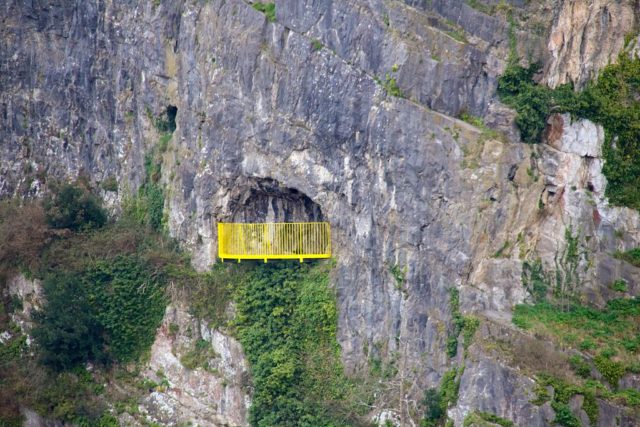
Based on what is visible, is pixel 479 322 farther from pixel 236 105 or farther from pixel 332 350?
pixel 236 105

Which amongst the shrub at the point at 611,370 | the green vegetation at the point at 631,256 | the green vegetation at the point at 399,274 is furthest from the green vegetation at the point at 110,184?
the shrub at the point at 611,370

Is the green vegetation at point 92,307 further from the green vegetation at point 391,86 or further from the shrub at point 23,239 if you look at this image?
the green vegetation at point 391,86

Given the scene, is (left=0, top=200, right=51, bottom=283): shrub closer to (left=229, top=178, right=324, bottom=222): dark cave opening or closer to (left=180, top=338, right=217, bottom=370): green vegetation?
(left=180, top=338, right=217, bottom=370): green vegetation

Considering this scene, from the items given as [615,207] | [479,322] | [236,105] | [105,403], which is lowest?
[105,403]

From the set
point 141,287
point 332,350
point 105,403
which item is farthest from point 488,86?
point 105,403

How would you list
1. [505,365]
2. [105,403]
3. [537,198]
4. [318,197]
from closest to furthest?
1. [505,365]
2. [537,198]
3. [318,197]
4. [105,403]

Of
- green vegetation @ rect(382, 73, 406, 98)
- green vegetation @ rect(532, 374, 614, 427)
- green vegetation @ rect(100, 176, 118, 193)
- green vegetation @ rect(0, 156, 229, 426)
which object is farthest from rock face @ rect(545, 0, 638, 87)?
green vegetation @ rect(100, 176, 118, 193)
